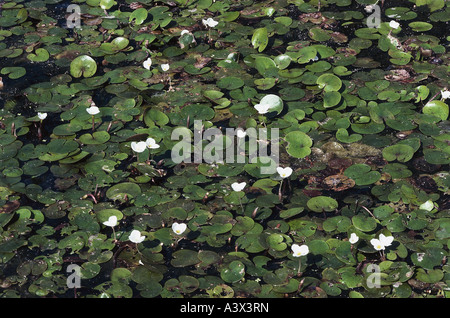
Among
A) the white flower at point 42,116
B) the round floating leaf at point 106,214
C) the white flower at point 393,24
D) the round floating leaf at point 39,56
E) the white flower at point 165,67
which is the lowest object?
the round floating leaf at point 106,214

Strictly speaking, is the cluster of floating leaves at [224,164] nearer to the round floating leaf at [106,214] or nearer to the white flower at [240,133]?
the round floating leaf at [106,214]

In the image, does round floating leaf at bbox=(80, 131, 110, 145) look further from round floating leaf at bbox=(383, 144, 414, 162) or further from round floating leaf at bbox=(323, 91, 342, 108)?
round floating leaf at bbox=(383, 144, 414, 162)

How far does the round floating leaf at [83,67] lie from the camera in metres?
4.01

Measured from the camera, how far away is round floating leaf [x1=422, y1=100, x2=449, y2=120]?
363 cm

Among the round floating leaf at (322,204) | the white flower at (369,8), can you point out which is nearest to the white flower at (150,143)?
the round floating leaf at (322,204)

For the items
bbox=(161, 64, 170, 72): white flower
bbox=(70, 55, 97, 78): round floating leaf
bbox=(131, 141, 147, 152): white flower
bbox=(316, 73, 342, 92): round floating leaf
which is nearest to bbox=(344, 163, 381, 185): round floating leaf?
bbox=(316, 73, 342, 92): round floating leaf

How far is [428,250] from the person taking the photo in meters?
2.81

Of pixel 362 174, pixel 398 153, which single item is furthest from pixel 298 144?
pixel 398 153

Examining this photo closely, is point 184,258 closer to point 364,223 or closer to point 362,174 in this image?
point 364,223

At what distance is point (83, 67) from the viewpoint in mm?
4035

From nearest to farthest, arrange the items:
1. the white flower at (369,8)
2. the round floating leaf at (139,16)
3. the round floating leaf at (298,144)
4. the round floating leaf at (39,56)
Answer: the round floating leaf at (298,144), the round floating leaf at (39,56), the round floating leaf at (139,16), the white flower at (369,8)

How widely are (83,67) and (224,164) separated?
136cm

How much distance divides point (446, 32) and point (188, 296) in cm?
292

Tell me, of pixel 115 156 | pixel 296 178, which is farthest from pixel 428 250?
pixel 115 156
